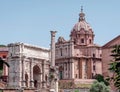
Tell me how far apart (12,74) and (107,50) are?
13.2 meters

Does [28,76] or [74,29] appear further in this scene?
[74,29]

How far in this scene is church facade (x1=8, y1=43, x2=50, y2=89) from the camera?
5378 cm

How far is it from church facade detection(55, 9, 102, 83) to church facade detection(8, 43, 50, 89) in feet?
19.2

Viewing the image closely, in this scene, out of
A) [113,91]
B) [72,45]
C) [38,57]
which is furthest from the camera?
[72,45]

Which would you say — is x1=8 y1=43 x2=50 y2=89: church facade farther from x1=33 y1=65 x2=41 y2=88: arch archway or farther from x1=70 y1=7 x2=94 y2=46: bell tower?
x1=70 y1=7 x2=94 y2=46: bell tower

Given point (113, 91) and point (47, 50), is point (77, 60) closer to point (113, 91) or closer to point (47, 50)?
point (47, 50)

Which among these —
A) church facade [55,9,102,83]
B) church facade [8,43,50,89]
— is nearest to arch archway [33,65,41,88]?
church facade [8,43,50,89]

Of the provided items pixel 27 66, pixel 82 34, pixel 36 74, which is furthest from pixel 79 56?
pixel 27 66

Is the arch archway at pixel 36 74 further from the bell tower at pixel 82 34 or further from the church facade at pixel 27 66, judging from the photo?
the bell tower at pixel 82 34

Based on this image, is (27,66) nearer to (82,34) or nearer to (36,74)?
(36,74)

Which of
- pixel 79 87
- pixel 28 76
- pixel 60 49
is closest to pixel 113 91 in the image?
pixel 79 87

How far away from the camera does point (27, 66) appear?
5525 centimetres

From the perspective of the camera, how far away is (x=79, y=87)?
53219 millimetres

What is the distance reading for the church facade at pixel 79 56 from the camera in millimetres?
63469
